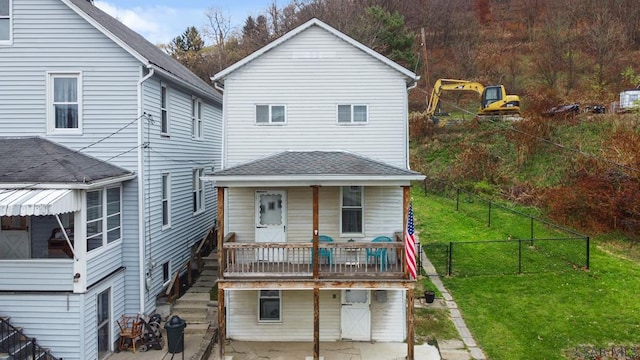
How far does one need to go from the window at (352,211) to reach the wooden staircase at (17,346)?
26.7 feet

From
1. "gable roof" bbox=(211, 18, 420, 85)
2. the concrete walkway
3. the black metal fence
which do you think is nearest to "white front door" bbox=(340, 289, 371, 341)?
the concrete walkway

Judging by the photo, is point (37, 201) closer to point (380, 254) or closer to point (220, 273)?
point (220, 273)

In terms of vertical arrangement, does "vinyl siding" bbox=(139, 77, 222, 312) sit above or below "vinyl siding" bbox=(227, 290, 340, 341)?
above

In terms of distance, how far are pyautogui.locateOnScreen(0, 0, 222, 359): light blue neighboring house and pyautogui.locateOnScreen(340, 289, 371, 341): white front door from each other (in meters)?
5.85

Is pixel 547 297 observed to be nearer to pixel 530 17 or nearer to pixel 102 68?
pixel 102 68

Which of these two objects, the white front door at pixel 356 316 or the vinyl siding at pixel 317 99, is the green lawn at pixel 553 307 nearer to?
the white front door at pixel 356 316

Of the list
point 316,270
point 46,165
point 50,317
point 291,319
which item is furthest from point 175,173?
point 316,270

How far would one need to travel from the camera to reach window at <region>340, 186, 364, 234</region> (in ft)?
41.3

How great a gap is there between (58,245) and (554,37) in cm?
4394

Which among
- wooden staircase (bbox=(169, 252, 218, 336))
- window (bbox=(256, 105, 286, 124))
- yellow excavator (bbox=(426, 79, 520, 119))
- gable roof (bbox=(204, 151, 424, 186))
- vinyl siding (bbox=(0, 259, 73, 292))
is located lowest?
wooden staircase (bbox=(169, 252, 218, 336))

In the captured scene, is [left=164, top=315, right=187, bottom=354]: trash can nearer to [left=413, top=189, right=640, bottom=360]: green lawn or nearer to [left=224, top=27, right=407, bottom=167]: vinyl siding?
[left=224, top=27, right=407, bottom=167]: vinyl siding

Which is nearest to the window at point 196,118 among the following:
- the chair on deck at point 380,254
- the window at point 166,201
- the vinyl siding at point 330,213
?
the window at point 166,201

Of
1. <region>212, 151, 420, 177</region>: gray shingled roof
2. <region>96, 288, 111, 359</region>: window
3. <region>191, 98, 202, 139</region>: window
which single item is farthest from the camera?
<region>191, 98, 202, 139</region>: window

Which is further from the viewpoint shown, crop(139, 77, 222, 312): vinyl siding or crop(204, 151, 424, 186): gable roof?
crop(139, 77, 222, 312): vinyl siding
